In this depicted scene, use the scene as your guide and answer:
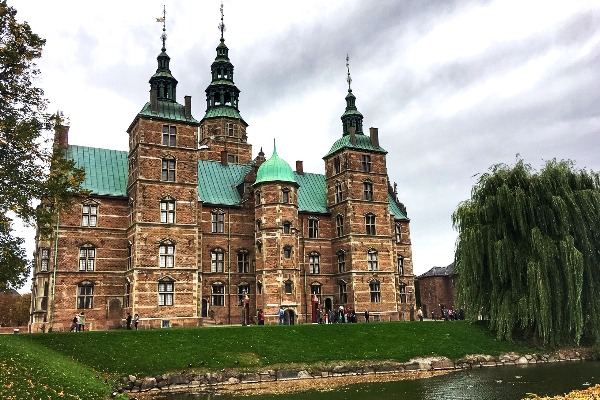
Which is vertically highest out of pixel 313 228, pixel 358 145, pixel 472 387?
pixel 358 145

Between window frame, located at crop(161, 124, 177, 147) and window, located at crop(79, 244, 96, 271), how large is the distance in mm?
9422

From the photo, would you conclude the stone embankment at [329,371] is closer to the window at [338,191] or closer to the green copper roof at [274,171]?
the green copper roof at [274,171]

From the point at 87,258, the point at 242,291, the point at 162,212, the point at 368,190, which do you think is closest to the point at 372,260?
the point at 368,190

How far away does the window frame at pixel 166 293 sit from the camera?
3659 centimetres

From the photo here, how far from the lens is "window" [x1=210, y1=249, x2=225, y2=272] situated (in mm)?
42562

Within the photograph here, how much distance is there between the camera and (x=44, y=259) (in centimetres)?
3656

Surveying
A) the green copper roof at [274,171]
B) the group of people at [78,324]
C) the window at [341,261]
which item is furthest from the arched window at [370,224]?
the group of people at [78,324]

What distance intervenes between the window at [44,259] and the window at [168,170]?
376 inches

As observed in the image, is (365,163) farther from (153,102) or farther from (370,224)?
(153,102)

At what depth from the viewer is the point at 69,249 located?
121 feet

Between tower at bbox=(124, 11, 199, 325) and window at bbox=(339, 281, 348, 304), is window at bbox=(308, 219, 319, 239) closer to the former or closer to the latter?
window at bbox=(339, 281, 348, 304)

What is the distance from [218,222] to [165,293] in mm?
8788

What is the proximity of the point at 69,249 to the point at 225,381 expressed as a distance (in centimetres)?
1776

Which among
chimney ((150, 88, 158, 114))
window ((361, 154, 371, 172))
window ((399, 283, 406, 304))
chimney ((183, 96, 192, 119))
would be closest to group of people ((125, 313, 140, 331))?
chimney ((150, 88, 158, 114))
